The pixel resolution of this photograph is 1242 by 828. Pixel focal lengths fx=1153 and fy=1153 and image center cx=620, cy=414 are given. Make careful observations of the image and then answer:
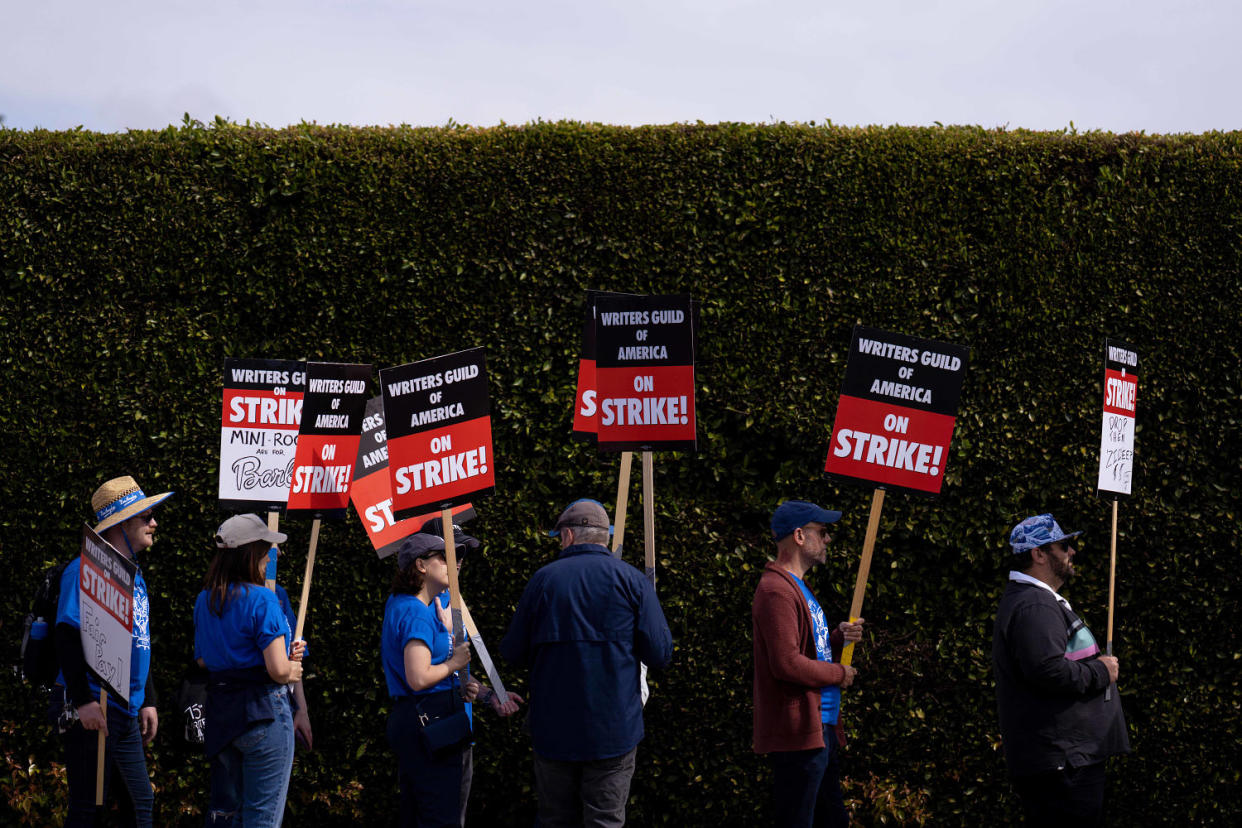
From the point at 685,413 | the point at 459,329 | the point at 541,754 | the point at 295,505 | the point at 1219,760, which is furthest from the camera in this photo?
the point at 459,329

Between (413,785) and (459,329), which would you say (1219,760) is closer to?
(413,785)

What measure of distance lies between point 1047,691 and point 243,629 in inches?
134

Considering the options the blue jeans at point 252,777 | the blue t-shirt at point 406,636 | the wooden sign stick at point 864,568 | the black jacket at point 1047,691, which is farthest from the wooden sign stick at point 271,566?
the black jacket at point 1047,691

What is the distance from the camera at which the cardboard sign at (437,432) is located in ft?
18.1

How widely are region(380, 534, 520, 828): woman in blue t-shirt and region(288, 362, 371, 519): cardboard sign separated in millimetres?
1211

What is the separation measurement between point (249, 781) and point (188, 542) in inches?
100

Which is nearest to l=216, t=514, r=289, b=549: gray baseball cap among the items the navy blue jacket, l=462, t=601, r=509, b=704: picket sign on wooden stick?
l=462, t=601, r=509, b=704: picket sign on wooden stick

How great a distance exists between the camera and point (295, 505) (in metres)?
6.31

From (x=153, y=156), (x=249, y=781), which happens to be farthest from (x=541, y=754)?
(x=153, y=156)

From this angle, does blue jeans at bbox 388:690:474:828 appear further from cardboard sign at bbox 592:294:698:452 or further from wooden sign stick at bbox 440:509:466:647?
cardboard sign at bbox 592:294:698:452

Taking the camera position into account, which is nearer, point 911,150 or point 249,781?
point 249,781

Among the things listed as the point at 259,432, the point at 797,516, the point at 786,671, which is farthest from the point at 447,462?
the point at 786,671

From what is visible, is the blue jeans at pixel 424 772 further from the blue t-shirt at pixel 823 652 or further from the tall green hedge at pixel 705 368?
the tall green hedge at pixel 705 368

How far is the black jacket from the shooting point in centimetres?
464
